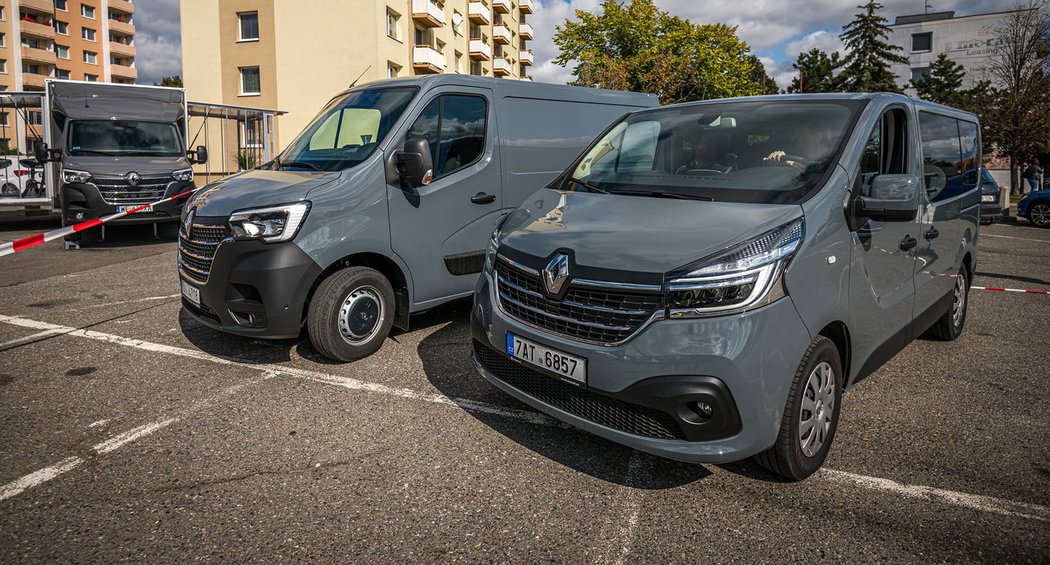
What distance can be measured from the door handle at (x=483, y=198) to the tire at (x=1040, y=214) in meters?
17.0

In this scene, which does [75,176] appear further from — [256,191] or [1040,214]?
[1040,214]

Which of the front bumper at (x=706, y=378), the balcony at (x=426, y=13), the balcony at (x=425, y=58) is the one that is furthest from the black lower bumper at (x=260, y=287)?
the balcony at (x=426, y=13)

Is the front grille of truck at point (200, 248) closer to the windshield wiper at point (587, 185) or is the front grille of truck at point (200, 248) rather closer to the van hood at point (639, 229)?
the van hood at point (639, 229)

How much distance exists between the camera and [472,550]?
2.70 m

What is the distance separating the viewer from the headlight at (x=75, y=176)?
11087 mm

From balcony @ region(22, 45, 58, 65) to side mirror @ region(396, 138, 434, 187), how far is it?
73.7 metres

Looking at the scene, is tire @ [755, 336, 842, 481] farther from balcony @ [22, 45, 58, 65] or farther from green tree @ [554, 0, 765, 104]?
balcony @ [22, 45, 58, 65]

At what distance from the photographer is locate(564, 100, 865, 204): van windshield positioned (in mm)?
3461

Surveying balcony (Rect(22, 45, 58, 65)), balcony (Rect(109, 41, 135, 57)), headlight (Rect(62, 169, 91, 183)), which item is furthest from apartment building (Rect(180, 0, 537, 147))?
balcony (Rect(109, 41, 135, 57))

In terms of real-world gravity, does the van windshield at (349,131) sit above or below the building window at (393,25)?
below

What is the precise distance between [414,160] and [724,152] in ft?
6.90

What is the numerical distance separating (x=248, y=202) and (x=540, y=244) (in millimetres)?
2230

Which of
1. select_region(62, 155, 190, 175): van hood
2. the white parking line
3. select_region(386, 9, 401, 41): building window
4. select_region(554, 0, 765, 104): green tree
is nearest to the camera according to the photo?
the white parking line

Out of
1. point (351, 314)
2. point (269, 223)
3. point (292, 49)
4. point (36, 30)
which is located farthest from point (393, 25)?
point (36, 30)
